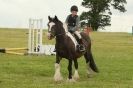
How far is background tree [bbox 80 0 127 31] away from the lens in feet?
289

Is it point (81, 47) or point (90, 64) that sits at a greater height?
point (81, 47)

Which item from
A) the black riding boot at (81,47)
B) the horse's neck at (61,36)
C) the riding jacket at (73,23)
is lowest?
the black riding boot at (81,47)

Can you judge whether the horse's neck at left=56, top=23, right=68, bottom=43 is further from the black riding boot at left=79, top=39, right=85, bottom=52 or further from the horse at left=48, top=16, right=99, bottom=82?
the black riding boot at left=79, top=39, right=85, bottom=52

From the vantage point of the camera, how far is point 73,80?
1694 cm

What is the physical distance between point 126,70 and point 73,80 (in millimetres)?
5834

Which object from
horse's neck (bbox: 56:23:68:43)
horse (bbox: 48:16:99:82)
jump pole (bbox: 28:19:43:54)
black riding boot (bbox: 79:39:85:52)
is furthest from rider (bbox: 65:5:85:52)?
jump pole (bbox: 28:19:43:54)

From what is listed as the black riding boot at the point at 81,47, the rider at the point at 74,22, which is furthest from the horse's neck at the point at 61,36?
the black riding boot at the point at 81,47

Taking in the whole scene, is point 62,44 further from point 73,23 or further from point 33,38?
point 33,38

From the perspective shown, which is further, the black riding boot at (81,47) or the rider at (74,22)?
the black riding boot at (81,47)

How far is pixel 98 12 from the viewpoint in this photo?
302 ft

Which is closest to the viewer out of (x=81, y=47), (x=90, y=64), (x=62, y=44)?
(x=62, y=44)

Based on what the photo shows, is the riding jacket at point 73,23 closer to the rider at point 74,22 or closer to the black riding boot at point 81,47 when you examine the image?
the rider at point 74,22

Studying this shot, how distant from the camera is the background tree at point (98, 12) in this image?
8794 centimetres

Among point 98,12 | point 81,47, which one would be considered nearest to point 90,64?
point 81,47
